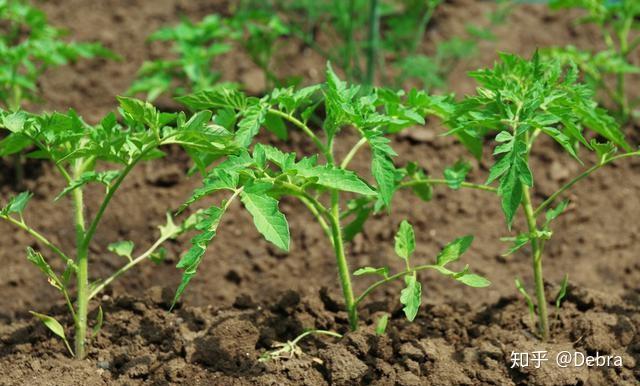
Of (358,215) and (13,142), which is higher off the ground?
(13,142)

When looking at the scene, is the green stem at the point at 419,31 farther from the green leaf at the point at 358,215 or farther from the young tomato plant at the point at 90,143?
the young tomato plant at the point at 90,143

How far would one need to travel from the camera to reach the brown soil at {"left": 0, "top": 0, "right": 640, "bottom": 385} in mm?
2523

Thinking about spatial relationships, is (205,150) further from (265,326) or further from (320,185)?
(265,326)

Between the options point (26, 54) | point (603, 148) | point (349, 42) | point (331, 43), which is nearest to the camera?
point (603, 148)

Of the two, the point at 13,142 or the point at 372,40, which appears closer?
the point at 13,142

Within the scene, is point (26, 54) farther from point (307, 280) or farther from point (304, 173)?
point (304, 173)

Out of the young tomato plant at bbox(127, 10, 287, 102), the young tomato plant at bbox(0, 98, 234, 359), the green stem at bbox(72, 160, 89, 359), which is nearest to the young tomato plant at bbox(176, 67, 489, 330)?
the young tomato plant at bbox(0, 98, 234, 359)

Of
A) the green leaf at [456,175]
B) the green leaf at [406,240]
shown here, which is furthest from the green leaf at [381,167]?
the green leaf at [456,175]

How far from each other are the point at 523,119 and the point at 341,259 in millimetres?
661

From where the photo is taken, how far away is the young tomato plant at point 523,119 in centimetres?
219

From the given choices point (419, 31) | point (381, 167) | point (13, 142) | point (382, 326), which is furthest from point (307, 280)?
point (419, 31)

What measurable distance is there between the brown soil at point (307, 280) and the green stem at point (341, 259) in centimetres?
7

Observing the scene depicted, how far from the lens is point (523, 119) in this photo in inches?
90.1

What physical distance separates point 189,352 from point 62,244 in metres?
1.21
